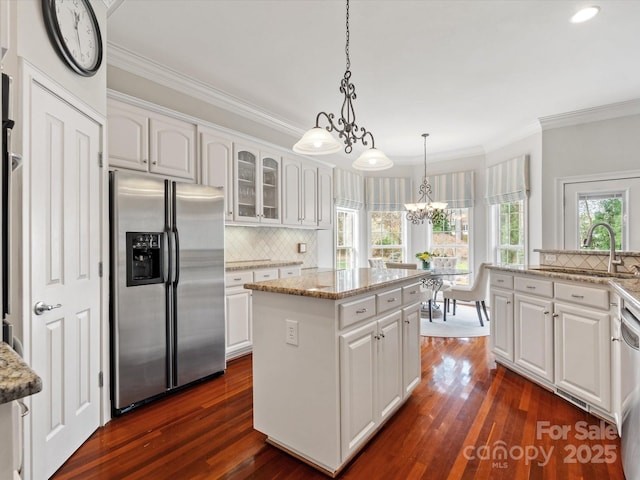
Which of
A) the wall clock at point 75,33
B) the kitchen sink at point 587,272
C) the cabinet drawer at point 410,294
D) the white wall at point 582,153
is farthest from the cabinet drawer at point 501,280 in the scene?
the wall clock at point 75,33

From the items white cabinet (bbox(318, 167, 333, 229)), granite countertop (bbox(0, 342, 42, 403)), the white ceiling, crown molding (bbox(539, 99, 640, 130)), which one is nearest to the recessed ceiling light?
the white ceiling

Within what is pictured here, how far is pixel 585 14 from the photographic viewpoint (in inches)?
93.4

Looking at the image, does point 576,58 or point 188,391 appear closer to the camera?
point 188,391

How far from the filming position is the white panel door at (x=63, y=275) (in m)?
1.71

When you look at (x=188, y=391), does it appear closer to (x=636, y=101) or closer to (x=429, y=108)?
(x=429, y=108)

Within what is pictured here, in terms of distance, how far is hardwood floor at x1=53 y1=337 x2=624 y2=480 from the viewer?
182cm

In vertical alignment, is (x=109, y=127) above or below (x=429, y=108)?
below

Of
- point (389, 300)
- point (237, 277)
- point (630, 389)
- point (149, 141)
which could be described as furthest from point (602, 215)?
point (149, 141)

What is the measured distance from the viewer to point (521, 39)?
2.66 metres

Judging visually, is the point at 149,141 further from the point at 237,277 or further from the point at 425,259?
the point at 425,259

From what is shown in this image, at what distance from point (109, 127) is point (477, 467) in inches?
135

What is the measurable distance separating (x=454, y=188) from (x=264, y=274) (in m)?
4.06

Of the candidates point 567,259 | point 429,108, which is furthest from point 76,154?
point 567,259

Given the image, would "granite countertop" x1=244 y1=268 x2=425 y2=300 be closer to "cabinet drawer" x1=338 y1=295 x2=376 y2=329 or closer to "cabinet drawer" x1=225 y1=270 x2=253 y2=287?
"cabinet drawer" x1=338 y1=295 x2=376 y2=329
